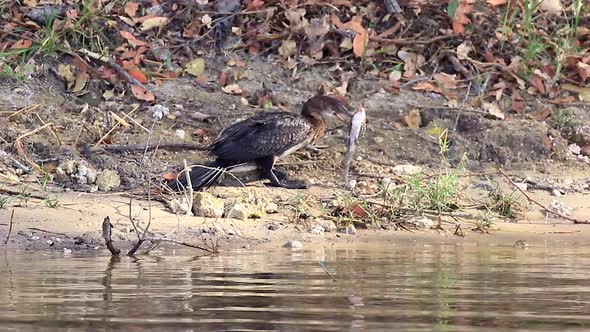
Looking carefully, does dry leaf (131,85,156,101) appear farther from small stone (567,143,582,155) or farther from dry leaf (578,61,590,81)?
dry leaf (578,61,590,81)

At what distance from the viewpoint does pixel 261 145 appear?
919 cm

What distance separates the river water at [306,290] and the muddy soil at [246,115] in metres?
1.09

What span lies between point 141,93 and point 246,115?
834mm

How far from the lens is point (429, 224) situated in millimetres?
8281

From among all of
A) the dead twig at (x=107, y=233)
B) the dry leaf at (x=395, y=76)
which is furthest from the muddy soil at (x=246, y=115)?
the dead twig at (x=107, y=233)

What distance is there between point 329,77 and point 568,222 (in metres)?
2.79

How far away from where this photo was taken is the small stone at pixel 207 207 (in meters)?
8.01

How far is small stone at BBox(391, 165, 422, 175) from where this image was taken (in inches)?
366

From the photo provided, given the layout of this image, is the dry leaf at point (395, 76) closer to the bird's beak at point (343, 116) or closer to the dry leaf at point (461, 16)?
the dry leaf at point (461, 16)

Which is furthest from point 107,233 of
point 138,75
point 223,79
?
point 223,79

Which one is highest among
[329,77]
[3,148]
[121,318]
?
[329,77]

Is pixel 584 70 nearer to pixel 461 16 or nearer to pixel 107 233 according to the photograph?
pixel 461 16

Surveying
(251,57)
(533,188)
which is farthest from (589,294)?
(251,57)

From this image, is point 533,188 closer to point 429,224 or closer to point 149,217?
point 429,224
